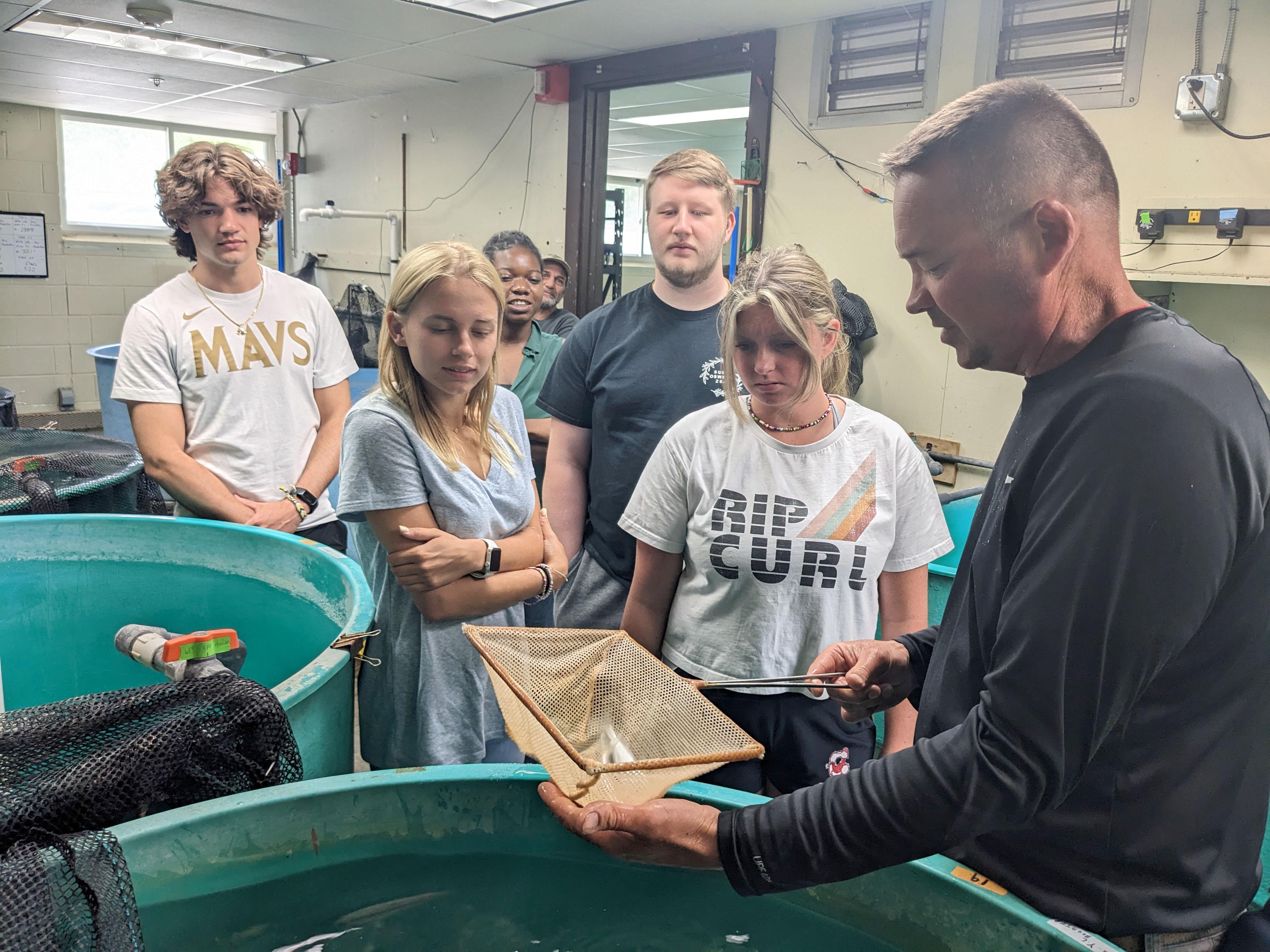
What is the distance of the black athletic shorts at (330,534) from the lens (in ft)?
6.78

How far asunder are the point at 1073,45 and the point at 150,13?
4023mm

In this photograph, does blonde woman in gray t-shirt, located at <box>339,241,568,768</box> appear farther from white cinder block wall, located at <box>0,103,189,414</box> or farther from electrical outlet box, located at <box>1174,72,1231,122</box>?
white cinder block wall, located at <box>0,103,189,414</box>

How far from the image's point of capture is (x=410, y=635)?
1.41 m

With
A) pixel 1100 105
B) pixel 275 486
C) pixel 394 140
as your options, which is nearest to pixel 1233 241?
pixel 1100 105

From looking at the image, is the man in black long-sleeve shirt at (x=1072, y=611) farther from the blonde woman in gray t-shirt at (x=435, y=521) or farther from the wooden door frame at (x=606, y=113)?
the wooden door frame at (x=606, y=113)

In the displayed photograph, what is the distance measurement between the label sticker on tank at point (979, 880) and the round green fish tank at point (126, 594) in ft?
4.03

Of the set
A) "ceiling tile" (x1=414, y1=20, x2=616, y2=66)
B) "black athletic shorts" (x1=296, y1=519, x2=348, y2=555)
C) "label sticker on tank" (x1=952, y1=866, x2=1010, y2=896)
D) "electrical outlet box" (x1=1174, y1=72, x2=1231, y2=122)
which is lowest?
"black athletic shorts" (x1=296, y1=519, x2=348, y2=555)

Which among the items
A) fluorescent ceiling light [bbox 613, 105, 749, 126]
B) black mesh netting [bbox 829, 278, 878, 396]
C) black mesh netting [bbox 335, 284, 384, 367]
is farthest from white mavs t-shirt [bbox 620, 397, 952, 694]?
fluorescent ceiling light [bbox 613, 105, 749, 126]

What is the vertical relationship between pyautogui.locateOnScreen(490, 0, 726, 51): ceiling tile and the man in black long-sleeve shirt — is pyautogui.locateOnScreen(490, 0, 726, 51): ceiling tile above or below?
above

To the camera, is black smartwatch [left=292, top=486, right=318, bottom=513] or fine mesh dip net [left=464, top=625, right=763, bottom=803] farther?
black smartwatch [left=292, top=486, right=318, bottom=513]

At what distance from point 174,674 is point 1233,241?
308 cm

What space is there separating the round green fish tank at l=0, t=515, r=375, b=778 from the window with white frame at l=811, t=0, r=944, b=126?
3.03 m

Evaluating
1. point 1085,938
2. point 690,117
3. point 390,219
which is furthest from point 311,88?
point 1085,938

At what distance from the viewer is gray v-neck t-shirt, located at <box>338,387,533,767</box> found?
54.2 inches
